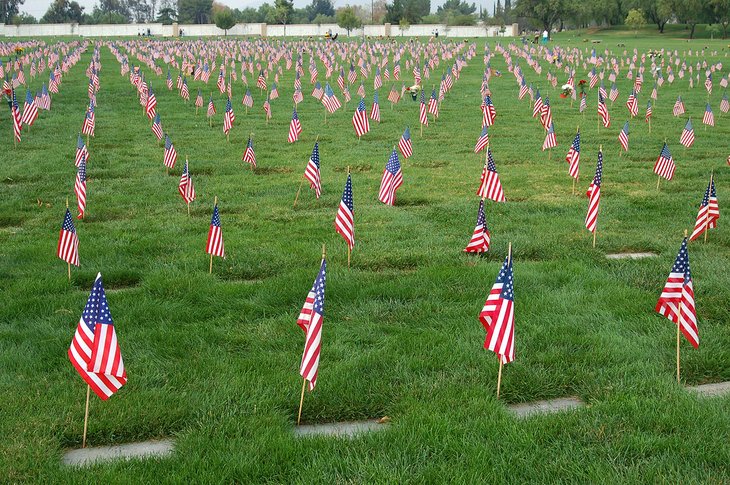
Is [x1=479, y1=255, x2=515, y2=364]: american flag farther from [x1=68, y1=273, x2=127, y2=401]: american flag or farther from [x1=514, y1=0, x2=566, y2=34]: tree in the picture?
[x1=514, y1=0, x2=566, y2=34]: tree

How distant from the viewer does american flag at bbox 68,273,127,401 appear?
4613 mm

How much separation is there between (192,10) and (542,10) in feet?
228

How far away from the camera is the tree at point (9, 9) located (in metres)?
122

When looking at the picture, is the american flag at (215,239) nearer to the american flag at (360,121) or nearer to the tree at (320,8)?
the american flag at (360,121)

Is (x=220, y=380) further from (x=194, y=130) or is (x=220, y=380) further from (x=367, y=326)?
(x=194, y=130)

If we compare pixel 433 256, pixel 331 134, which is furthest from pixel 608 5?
pixel 433 256

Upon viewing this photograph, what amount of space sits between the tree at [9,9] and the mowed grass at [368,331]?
408 ft

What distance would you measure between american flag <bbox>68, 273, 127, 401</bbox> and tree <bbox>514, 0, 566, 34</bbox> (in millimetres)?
94216

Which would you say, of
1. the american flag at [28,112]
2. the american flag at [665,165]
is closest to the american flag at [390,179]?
the american flag at [665,165]

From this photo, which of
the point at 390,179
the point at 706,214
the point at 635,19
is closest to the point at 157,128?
the point at 390,179

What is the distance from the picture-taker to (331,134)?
19734 mm

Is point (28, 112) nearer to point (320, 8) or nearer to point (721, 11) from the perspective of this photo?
point (721, 11)

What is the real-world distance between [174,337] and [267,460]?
2.03 meters

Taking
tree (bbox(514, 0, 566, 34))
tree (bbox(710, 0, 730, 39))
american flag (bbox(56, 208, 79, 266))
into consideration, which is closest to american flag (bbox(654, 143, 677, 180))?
american flag (bbox(56, 208, 79, 266))
